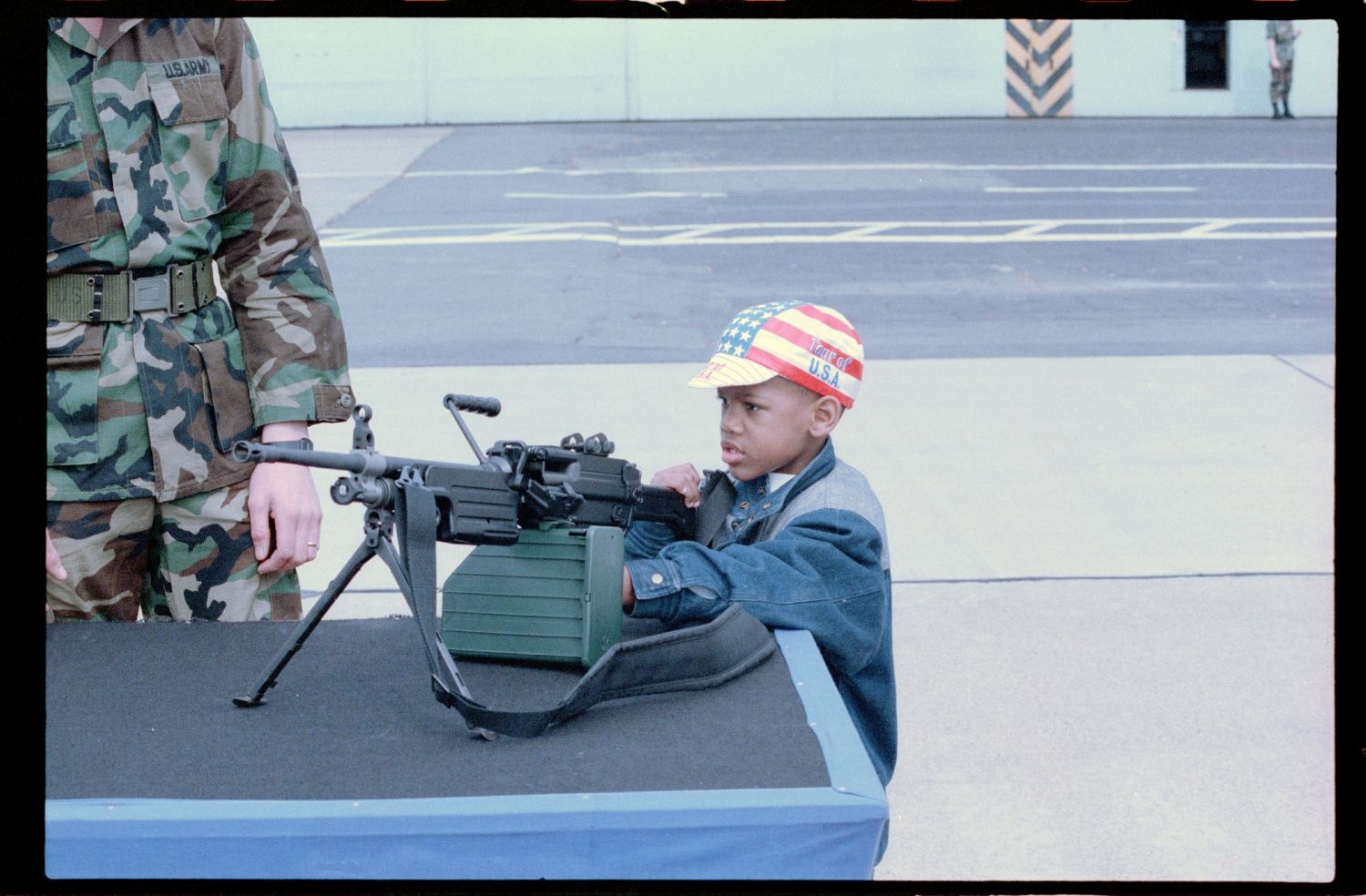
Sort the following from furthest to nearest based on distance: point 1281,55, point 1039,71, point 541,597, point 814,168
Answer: point 1039,71
point 1281,55
point 814,168
point 541,597

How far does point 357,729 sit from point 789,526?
0.68 metres

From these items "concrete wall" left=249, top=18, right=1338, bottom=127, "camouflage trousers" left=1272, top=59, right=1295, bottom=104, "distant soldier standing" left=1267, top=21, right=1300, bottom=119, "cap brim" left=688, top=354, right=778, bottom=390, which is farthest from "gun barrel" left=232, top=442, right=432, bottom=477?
"camouflage trousers" left=1272, top=59, right=1295, bottom=104

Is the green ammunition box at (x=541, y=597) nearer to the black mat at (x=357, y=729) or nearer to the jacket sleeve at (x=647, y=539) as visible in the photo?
the black mat at (x=357, y=729)

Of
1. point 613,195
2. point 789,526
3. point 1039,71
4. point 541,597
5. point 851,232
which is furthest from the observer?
point 1039,71

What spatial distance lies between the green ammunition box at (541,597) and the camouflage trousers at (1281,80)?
838 inches

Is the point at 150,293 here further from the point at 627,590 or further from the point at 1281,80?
the point at 1281,80

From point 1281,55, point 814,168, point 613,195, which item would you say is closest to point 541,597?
point 613,195

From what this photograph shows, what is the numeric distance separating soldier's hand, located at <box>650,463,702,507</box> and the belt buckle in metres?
0.81

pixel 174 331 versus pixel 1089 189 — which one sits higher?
pixel 1089 189

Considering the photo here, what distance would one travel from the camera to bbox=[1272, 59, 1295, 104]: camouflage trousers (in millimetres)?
21172

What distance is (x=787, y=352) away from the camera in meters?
2.42

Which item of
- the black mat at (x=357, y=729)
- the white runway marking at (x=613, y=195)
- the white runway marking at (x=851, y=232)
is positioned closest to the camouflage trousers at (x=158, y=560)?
the black mat at (x=357, y=729)

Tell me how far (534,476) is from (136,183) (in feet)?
2.65

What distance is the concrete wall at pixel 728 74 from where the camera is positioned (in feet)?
72.3
